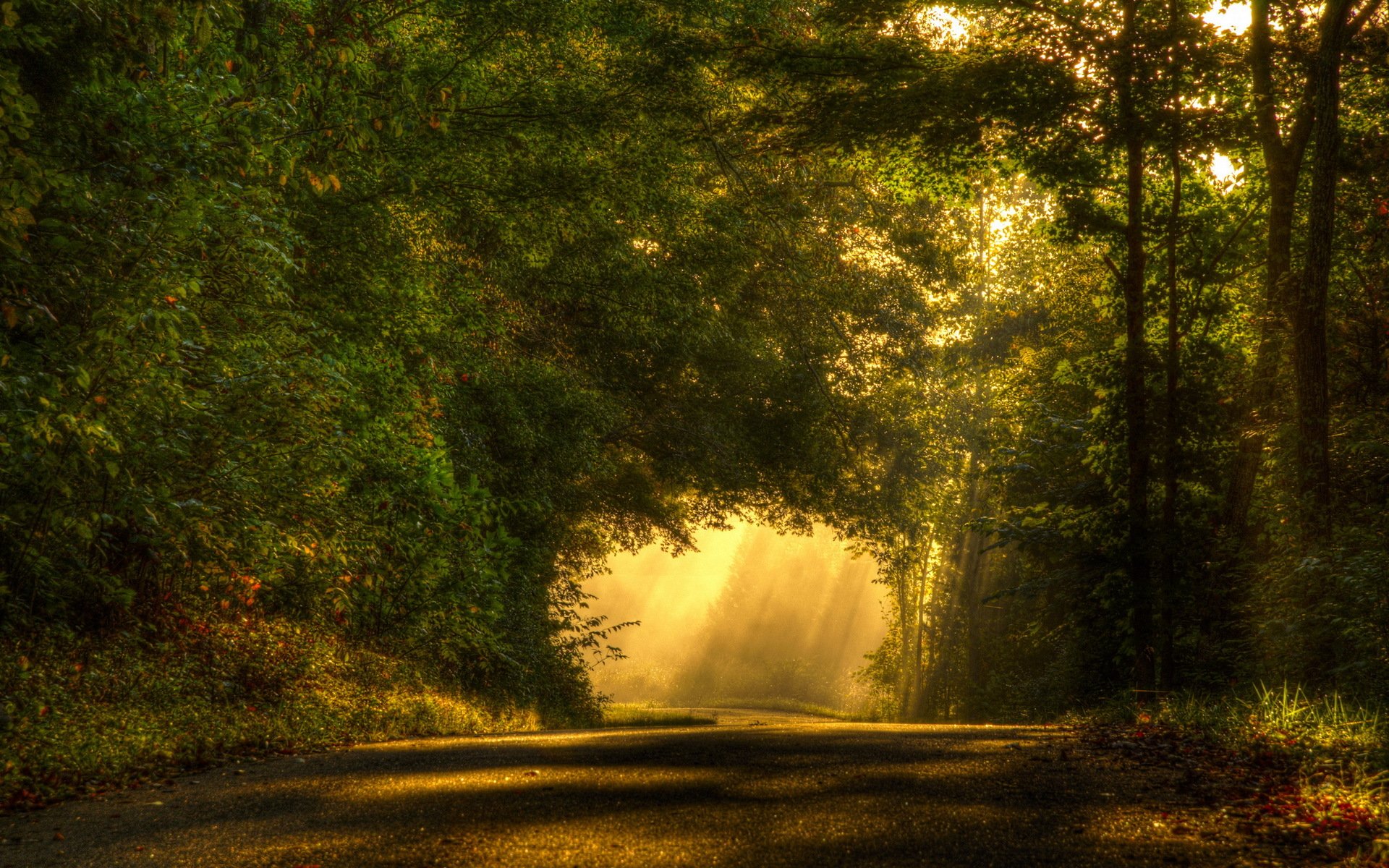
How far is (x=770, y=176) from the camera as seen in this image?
775 inches

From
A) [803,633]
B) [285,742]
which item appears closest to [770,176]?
[285,742]

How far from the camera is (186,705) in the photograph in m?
8.94

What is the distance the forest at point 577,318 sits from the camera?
8117 mm

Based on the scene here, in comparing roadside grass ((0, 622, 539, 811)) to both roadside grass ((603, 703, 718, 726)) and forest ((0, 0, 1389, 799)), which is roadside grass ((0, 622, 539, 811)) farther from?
Result: roadside grass ((603, 703, 718, 726))

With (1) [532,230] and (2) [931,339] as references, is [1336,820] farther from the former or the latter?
(2) [931,339]

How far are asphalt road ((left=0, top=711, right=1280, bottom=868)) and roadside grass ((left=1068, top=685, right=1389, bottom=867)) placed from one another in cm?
38

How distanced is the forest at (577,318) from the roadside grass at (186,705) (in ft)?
0.20

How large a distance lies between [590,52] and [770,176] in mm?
5256

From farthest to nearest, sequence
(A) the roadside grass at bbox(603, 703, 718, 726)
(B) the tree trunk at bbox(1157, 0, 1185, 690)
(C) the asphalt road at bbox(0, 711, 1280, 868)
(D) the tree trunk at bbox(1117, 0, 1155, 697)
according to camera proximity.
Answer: (A) the roadside grass at bbox(603, 703, 718, 726)
(D) the tree trunk at bbox(1117, 0, 1155, 697)
(B) the tree trunk at bbox(1157, 0, 1185, 690)
(C) the asphalt road at bbox(0, 711, 1280, 868)

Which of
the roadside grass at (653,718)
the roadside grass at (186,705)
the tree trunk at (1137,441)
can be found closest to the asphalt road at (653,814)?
the roadside grass at (186,705)

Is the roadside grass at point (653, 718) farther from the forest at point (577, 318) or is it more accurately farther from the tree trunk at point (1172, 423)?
the tree trunk at point (1172, 423)

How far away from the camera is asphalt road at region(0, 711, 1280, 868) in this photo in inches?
185

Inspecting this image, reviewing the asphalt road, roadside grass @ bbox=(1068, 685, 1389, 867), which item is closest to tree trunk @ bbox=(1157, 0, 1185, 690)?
roadside grass @ bbox=(1068, 685, 1389, 867)

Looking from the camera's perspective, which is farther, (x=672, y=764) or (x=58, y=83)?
(x=58, y=83)
